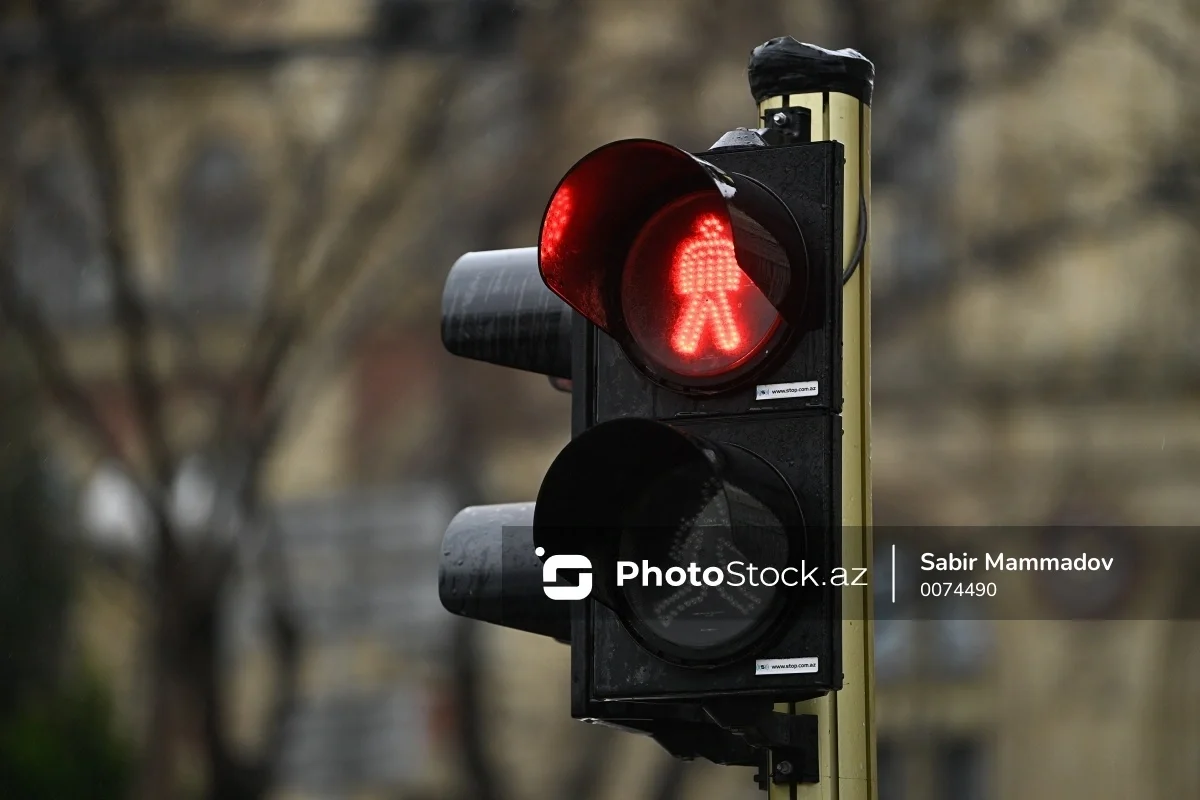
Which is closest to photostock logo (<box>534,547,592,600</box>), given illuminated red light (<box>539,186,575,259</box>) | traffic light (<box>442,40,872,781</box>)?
traffic light (<box>442,40,872,781</box>)

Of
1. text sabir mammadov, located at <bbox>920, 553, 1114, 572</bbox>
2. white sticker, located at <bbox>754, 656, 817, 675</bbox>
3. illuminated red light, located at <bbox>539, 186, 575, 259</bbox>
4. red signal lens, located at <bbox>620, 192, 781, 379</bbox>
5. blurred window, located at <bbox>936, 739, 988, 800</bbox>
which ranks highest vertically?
illuminated red light, located at <bbox>539, 186, 575, 259</bbox>

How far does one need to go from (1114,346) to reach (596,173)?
15.9 meters

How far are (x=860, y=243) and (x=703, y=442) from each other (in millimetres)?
550

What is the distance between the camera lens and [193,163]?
20406mm

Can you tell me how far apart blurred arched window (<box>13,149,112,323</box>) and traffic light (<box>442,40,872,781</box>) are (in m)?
14.3

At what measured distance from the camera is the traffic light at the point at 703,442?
3.68m

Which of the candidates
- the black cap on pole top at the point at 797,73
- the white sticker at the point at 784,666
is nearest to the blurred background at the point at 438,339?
the black cap on pole top at the point at 797,73

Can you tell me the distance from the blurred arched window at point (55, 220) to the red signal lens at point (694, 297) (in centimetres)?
1435

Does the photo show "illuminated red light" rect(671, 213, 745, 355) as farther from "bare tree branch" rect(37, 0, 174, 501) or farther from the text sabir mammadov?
"bare tree branch" rect(37, 0, 174, 501)

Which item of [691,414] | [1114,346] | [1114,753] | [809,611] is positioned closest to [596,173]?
[691,414]

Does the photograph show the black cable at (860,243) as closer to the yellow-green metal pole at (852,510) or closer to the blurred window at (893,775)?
the yellow-green metal pole at (852,510)

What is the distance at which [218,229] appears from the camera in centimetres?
2019

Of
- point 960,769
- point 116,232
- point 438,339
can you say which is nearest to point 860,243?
point 116,232

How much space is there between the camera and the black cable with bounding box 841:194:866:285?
13.4ft
